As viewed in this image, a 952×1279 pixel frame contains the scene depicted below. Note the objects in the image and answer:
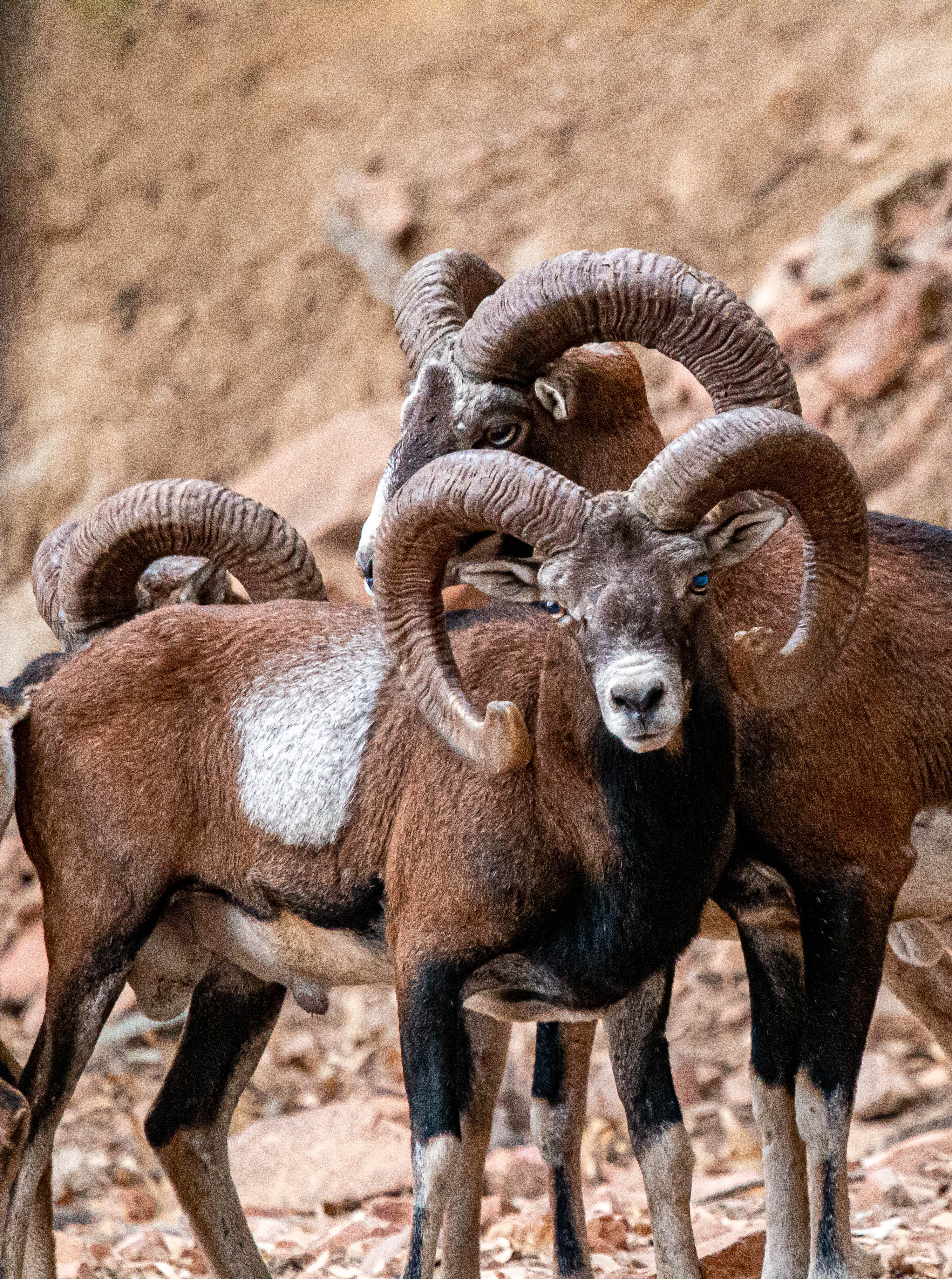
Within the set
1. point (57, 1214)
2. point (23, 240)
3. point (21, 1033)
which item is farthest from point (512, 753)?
point (23, 240)

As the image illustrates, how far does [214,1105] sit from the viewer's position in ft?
25.4

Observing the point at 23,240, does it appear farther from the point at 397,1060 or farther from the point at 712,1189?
the point at 712,1189

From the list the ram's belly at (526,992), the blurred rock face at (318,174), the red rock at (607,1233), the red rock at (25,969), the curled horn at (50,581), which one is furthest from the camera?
the blurred rock face at (318,174)

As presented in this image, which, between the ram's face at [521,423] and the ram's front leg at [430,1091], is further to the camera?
the ram's face at [521,423]

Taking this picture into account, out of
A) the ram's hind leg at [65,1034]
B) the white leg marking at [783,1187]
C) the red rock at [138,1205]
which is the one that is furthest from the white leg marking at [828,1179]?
the red rock at [138,1205]

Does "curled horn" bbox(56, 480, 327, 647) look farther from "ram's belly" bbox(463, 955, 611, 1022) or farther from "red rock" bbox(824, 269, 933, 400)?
"red rock" bbox(824, 269, 933, 400)

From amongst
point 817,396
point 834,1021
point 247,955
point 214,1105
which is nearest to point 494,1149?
point 214,1105

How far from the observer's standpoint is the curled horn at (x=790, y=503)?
19.2ft

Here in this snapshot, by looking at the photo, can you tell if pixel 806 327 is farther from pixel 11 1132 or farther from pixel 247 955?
pixel 11 1132

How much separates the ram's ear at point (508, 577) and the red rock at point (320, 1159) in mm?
5306

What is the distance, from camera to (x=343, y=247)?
57.7 ft

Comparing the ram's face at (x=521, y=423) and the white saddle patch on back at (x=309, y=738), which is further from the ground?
the ram's face at (x=521, y=423)

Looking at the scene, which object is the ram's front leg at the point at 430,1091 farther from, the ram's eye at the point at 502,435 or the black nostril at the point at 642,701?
the ram's eye at the point at 502,435

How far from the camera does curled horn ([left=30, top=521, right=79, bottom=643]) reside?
28.5 feet
